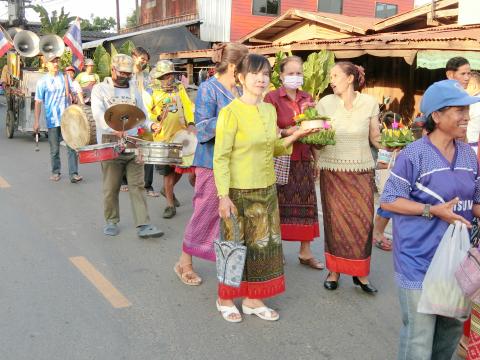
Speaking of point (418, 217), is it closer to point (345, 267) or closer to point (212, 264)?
point (345, 267)

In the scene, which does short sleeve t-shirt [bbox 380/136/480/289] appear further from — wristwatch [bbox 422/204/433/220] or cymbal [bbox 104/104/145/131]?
cymbal [bbox 104/104/145/131]

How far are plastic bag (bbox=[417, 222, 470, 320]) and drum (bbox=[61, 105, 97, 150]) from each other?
4.23 meters

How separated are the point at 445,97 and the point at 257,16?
23.5 meters

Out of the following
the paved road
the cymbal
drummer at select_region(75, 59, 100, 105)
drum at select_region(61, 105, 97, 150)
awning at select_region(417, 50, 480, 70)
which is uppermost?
awning at select_region(417, 50, 480, 70)

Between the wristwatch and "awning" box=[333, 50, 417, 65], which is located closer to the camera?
the wristwatch

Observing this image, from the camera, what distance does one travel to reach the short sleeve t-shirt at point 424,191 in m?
2.66

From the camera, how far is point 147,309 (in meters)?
4.26

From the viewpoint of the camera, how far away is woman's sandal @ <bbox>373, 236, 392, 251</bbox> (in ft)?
19.5

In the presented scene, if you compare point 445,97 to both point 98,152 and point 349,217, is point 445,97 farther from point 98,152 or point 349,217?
point 98,152

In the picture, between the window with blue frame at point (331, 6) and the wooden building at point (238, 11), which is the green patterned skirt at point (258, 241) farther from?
the window with blue frame at point (331, 6)

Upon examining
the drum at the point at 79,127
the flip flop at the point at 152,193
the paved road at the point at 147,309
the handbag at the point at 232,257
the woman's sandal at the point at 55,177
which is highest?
the drum at the point at 79,127

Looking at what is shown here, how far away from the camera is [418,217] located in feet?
8.80

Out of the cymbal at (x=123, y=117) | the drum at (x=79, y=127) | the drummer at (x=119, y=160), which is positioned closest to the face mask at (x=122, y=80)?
the drummer at (x=119, y=160)

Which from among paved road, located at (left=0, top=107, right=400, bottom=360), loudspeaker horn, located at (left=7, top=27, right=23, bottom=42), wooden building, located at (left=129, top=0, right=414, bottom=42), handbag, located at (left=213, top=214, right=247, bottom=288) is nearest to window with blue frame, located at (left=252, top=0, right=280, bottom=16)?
wooden building, located at (left=129, top=0, right=414, bottom=42)
